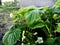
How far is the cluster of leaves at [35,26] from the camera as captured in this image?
172 cm

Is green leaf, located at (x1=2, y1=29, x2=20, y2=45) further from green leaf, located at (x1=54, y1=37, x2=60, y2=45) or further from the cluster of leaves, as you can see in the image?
green leaf, located at (x1=54, y1=37, x2=60, y2=45)

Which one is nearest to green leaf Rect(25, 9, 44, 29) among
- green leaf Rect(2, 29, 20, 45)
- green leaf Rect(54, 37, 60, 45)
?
green leaf Rect(2, 29, 20, 45)

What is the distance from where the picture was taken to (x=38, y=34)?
76.2 inches

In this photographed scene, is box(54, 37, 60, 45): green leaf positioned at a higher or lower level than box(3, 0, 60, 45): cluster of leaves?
lower

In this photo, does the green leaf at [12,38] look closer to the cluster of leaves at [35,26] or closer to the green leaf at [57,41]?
the cluster of leaves at [35,26]

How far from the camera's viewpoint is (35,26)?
1.77 metres

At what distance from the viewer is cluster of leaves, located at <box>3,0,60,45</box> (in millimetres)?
1722

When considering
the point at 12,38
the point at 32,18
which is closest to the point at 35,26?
the point at 32,18

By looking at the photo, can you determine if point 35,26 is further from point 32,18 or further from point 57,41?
point 57,41

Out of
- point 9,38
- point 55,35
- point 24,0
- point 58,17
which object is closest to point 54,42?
point 55,35

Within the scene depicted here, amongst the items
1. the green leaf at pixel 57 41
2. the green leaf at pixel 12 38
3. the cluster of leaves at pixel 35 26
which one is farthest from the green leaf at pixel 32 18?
the green leaf at pixel 57 41

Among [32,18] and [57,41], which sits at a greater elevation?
[32,18]

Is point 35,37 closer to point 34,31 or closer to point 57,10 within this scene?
point 34,31

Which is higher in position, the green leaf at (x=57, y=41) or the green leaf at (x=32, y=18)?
the green leaf at (x=32, y=18)
